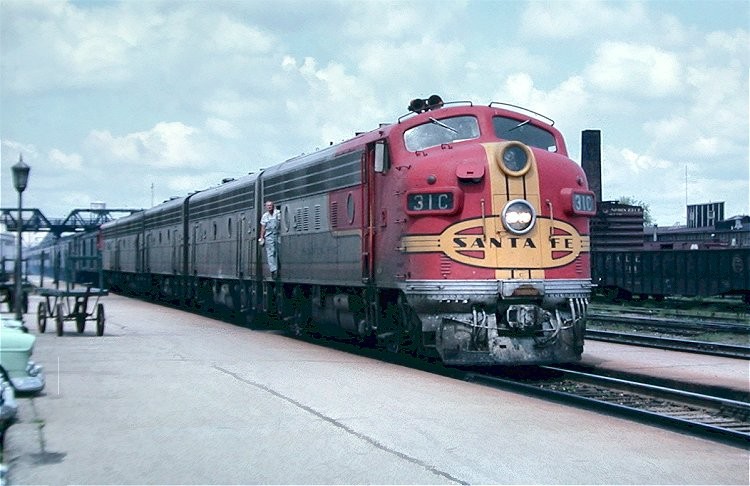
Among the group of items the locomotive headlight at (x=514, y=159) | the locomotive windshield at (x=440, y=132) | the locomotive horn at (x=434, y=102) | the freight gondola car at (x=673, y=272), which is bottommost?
the freight gondola car at (x=673, y=272)

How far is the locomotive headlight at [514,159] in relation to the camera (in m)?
13.3

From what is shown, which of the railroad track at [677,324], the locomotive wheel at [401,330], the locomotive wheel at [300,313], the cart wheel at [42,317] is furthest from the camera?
the railroad track at [677,324]

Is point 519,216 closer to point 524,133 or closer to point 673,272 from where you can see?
point 524,133

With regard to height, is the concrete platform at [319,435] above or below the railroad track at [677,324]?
below

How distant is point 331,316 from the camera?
17.5 m

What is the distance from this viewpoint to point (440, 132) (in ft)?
46.9

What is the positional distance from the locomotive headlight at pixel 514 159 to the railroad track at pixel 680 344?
5942 mm


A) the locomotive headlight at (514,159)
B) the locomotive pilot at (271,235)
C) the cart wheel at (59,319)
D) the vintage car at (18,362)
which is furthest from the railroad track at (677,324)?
the vintage car at (18,362)

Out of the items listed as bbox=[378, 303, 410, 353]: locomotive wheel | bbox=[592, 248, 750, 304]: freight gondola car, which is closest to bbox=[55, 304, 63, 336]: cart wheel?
bbox=[378, 303, 410, 353]: locomotive wheel

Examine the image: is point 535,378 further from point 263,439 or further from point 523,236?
point 263,439

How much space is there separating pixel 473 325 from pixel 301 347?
5.62m

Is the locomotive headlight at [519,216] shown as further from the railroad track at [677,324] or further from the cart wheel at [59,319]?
the cart wheel at [59,319]

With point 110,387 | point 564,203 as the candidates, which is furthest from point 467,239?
point 110,387

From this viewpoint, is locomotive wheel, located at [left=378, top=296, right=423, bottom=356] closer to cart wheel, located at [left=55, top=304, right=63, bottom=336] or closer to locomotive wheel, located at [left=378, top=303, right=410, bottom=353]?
locomotive wheel, located at [left=378, top=303, right=410, bottom=353]
